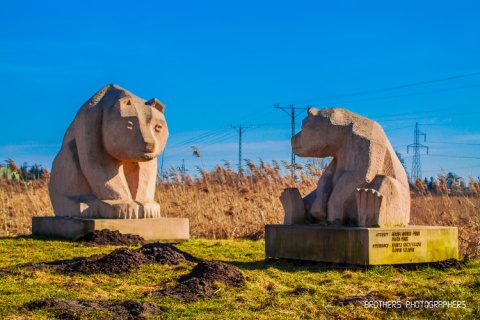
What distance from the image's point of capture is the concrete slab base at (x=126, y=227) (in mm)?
9727

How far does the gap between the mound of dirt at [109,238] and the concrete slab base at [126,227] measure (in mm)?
190

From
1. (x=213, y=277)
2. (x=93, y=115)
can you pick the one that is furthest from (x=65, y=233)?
(x=213, y=277)

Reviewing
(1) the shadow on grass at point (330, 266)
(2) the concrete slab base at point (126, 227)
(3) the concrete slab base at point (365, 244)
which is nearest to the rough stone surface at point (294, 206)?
(3) the concrete slab base at point (365, 244)

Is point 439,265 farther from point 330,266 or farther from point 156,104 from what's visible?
point 156,104

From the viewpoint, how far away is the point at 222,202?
1337 cm

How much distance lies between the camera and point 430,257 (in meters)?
7.43

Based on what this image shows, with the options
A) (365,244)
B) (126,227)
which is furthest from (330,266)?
(126,227)

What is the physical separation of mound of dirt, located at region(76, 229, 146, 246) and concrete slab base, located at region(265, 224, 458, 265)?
2403 millimetres

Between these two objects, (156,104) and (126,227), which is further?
(156,104)

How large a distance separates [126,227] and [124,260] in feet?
9.25

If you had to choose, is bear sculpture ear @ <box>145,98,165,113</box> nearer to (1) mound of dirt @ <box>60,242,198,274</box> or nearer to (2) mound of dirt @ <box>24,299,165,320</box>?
(1) mound of dirt @ <box>60,242,198,274</box>

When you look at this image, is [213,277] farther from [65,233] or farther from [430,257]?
[65,233]

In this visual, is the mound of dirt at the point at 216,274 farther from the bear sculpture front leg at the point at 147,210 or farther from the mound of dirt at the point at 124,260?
the bear sculpture front leg at the point at 147,210

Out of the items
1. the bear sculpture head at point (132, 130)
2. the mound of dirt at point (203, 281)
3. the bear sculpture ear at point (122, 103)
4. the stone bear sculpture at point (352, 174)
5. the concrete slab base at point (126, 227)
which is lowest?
the mound of dirt at point (203, 281)
